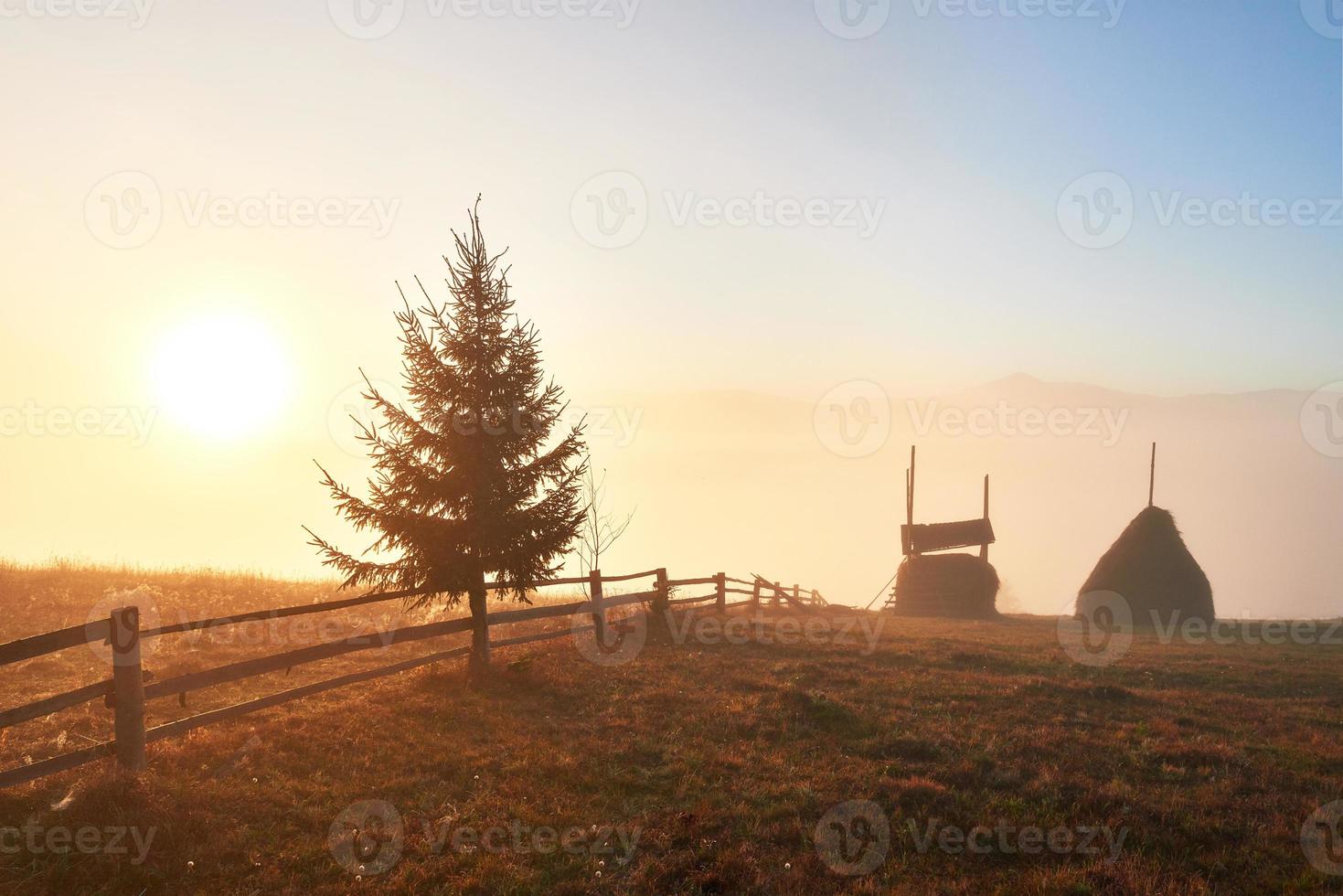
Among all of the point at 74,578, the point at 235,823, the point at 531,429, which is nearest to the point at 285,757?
the point at 235,823

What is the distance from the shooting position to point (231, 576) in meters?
21.6

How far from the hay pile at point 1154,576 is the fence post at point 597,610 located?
99.4 ft

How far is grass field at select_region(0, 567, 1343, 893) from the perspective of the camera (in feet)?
23.0

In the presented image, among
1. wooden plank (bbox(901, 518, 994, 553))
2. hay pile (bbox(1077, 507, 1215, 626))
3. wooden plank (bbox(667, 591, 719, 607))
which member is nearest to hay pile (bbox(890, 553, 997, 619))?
wooden plank (bbox(901, 518, 994, 553))

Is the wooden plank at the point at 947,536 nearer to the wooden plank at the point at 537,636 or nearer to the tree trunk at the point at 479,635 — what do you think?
the wooden plank at the point at 537,636

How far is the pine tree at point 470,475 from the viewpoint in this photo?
1304 centimetres

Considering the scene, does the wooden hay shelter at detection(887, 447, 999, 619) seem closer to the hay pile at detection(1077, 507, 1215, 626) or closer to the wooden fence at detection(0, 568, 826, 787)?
the hay pile at detection(1077, 507, 1215, 626)

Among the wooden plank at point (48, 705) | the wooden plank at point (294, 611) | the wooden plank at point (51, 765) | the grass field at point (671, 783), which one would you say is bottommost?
the grass field at point (671, 783)

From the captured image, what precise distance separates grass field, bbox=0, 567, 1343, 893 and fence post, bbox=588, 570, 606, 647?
1415 mm

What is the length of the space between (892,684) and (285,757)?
11.3 metres

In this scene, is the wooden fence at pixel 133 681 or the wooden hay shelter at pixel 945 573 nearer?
the wooden fence at pixel 133 681

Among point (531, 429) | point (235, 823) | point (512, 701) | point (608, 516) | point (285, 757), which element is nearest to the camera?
point (235, 823)

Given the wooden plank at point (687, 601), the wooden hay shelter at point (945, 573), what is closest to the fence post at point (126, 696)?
the wooden plank at point (687, 601)

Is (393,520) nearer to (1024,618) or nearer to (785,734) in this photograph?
(785,734)
